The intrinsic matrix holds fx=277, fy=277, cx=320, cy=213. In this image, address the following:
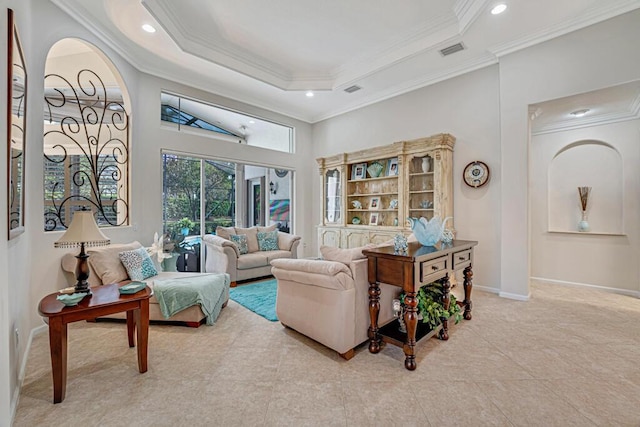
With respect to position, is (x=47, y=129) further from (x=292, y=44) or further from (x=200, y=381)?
(x=200, y=381)

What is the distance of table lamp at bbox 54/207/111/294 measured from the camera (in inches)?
79.9

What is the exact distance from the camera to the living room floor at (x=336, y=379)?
1.64 m

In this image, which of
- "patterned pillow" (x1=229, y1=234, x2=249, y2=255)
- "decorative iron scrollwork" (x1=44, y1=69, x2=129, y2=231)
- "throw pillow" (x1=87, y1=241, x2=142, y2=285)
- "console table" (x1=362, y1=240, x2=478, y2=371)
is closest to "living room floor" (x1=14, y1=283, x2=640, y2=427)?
"console table" (x1=362, y1=240, x2=478, y2=371)

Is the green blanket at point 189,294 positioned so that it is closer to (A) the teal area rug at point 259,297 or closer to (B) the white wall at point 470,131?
→ (A) the teal area rug at point 259,297

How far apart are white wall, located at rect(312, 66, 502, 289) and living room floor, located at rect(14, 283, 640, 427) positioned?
4.55ft

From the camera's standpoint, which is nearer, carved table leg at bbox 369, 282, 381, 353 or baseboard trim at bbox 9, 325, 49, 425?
baseboard trim at bbox 9, 325, 49, 425

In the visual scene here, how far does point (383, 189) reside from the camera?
5414mm

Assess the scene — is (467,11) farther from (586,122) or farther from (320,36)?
(586,122)

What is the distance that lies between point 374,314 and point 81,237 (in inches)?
91.7

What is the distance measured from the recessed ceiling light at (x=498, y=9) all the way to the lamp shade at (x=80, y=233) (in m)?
4.47

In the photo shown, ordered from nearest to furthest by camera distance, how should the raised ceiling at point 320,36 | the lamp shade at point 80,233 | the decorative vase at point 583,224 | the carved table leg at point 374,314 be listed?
the lamp shade at point 80,233, the carved table leg at point 374,314, the raised ceiling at point 320,36, the decorative vase at point 583,224

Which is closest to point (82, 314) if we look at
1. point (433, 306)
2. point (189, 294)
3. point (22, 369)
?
point (22, 369)

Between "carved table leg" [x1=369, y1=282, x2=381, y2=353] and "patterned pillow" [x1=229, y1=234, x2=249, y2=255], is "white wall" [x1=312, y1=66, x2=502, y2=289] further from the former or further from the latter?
"patterned pillow" [x1=229, y1=234, x2=249, y2=255]

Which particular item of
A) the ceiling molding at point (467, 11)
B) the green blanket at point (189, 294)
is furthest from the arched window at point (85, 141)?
the ceiling molding at point (467, 11)
